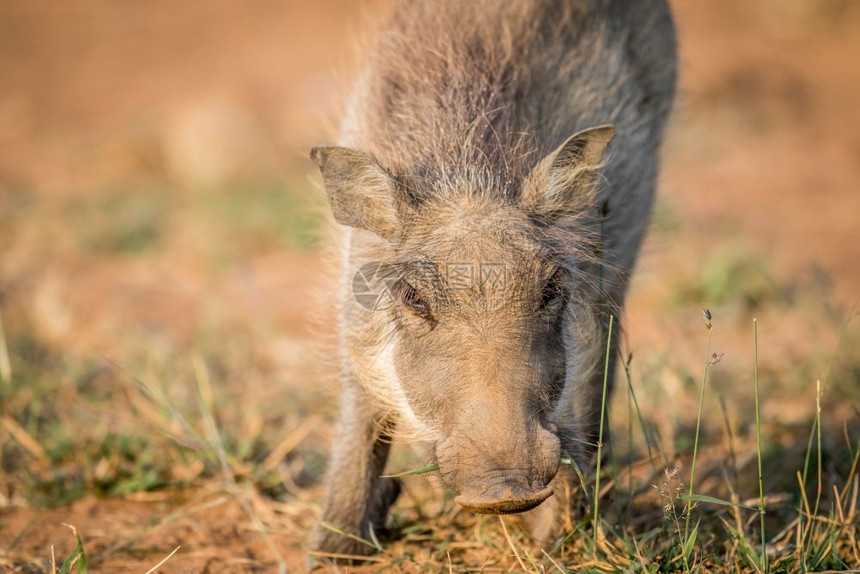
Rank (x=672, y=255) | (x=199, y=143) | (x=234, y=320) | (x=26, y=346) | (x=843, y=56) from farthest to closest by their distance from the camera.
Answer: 1. (x=843, y=56)
2. (x=199, y=143)
3. (x=672, y=255)
4. (x=234, y=320)
5. (x=26, y=346)

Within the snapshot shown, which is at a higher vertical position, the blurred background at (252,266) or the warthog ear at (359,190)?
the warthog ear at (359,190)

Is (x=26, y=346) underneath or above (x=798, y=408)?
above

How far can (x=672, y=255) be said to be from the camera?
580 centimetres

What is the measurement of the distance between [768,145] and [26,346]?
24.6 ft

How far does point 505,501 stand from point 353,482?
35.7 inches

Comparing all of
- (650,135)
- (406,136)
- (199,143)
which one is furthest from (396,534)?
(199,143)

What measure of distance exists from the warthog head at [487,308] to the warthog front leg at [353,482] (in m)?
0.33

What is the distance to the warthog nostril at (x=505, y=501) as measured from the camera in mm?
1866

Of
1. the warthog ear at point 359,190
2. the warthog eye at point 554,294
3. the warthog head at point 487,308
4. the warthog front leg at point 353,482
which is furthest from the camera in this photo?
the warthog front leg at point 353,482

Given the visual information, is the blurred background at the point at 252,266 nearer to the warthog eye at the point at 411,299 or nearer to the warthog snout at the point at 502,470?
the warthog eye at the point at 411,299

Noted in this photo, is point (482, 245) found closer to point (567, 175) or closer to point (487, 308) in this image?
point (487, 308)

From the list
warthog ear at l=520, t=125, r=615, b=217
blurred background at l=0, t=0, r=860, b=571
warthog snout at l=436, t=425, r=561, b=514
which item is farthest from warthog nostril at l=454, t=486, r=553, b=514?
blurred background at l=0, t=0, r=860, b=571

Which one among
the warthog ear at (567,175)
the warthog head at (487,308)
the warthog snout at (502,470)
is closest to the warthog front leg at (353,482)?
the warthog head at (487,308)

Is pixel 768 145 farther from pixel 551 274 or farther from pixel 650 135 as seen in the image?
pixel 551 274
